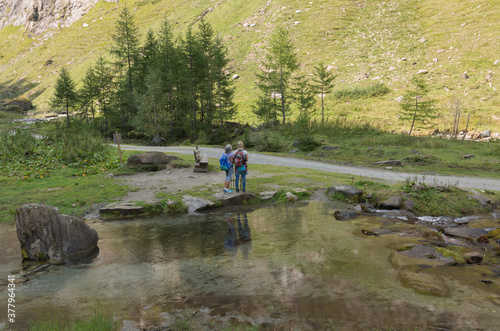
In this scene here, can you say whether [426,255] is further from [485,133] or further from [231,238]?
[485,133]

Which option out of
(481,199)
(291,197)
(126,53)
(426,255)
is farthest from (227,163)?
(126,53)

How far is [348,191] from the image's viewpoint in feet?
40.3

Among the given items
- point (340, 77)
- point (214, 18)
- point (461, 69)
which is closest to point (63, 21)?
point (214, 18)

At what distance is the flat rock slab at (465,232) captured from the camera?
8165mm

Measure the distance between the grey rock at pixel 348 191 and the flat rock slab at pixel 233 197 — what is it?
3369 mm

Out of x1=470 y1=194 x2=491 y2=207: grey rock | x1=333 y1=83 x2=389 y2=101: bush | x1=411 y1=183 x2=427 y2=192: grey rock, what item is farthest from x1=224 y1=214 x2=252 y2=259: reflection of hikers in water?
x1=333 y1=83 x2=389 y2=101: bush

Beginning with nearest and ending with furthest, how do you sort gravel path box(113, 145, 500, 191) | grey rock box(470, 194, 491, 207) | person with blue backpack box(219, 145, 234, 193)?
grey rock box(470, 194, 491, 207), person with blue backpack box(219, 145, 234, 193), gravel path box(113, 145, 500, 191)

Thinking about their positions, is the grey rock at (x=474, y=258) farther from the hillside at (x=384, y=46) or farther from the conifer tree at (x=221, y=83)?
the conifer tree at (x=221, y=83)

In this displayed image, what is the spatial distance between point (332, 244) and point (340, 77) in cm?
4690

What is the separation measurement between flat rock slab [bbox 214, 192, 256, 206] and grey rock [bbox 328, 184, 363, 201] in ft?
11.1

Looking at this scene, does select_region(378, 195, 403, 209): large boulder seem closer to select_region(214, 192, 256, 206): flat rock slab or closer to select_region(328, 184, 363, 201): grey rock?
select_region(328, 184, 363, 201): grey rock

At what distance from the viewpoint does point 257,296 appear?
5.43m

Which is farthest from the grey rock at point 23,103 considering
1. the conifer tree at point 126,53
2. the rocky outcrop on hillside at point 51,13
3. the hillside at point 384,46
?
the rocky outcrop on hillside at point 51,13

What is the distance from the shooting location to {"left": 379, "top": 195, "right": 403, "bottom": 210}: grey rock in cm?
1089
